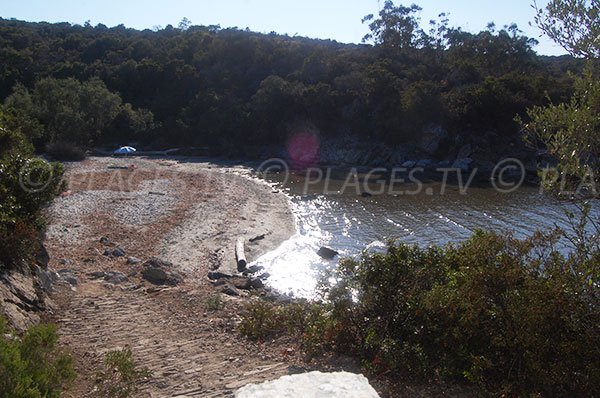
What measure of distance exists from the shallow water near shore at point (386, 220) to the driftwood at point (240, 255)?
25.9 inches

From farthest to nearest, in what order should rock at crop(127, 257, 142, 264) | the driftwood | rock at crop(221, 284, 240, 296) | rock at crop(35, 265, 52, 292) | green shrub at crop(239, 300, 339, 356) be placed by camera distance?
the driftwood < rock at crop(127, 257, 142, 264) < rock at crop(221, 284, 240, 296) < rock at crop(35, 265, 52, 292) < green shrub at crop(239, 300, 339, 356)

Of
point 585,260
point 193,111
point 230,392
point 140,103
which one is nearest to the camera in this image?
point 585,260

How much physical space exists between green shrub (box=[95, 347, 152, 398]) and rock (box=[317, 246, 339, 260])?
43.2ft

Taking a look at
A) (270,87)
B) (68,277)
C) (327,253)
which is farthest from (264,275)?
(270,87)

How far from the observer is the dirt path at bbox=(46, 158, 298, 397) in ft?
22.7

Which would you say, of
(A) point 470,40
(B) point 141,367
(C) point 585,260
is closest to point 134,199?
(B) point 141,367

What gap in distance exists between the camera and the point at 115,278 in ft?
39.3

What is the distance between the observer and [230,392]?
604cm

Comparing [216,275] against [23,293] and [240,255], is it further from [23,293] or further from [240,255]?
[23,293]

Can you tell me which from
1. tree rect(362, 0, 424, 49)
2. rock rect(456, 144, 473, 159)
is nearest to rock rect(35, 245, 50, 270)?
rock rect(456, 144, 473, 159)

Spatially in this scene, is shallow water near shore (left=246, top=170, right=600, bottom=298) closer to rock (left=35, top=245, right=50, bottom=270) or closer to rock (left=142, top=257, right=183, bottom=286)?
rock (left=142, top=257, right=183, bottom=286)

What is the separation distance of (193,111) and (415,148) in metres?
27.7

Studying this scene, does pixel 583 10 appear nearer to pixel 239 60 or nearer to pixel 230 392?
pixel 230 392

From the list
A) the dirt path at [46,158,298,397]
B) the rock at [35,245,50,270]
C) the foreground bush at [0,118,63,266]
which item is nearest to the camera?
the dirt path at [46,158,298,397]
